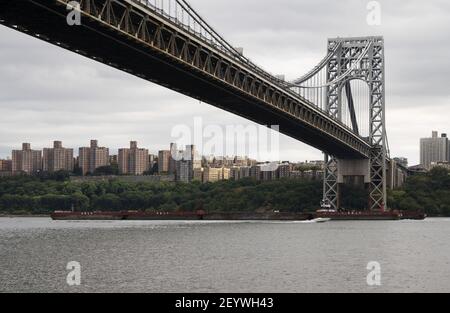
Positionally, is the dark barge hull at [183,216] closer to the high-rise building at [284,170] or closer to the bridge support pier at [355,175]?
the bridge support pier at [355,175]

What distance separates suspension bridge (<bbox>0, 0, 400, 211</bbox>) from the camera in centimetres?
4753

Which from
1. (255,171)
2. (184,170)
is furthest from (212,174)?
(255,171)

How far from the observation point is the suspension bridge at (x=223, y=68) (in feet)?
156

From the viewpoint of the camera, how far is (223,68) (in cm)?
6719

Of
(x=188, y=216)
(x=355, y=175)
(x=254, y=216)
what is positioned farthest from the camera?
(x=355, y=175)

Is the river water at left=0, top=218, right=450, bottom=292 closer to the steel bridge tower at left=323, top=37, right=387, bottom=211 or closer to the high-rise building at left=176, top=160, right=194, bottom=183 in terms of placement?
the steel bridge tower at left=323, top=37, right=387, bottom=211

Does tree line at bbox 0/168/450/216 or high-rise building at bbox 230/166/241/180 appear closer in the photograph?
tree line at bbox 0/168/450/216

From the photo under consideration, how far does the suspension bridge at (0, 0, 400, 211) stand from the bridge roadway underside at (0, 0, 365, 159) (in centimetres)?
6

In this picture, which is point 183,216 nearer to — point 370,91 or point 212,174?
point 370,91

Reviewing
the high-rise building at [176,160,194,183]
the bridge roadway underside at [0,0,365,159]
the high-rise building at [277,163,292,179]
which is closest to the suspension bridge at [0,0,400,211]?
the bridge roadway underside at [0,0,365,159]

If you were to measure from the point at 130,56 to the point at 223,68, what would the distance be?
13214 mm

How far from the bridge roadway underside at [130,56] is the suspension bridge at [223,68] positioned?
0.06m

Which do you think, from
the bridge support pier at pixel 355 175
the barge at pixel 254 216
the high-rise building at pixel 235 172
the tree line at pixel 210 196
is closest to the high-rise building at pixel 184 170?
the high-rise building at pixel 235 172

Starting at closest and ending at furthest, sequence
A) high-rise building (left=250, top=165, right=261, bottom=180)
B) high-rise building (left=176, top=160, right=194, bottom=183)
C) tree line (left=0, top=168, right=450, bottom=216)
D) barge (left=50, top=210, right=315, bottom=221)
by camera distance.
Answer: barge (left=50, top=210, right=315, bottom=221) → tree line (left=0, top=168, right=450, bottom=216) → high-rise building (left=250, top=165, right=261, bottom=180) → high-rise building (left=176, top=160, right=194, bottom=183)
